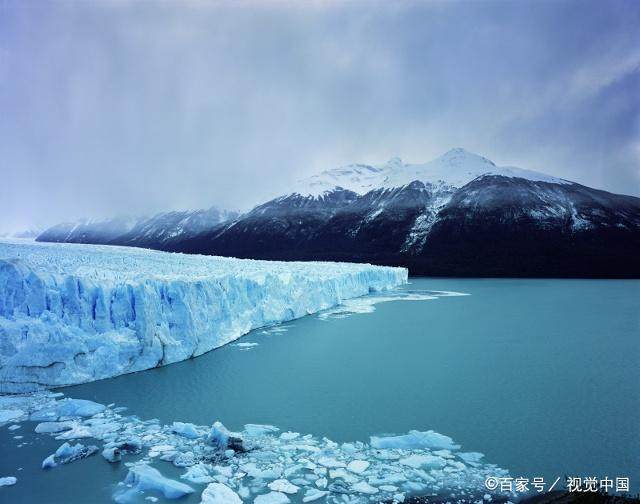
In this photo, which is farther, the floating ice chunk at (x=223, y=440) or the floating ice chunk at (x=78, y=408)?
the floating ice chunk at (x=78, y=408)

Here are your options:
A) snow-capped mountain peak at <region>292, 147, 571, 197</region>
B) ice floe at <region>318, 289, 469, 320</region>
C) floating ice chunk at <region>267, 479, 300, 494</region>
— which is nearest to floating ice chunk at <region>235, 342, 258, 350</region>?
ice floe at <region>318, 289, 469, 320</region>

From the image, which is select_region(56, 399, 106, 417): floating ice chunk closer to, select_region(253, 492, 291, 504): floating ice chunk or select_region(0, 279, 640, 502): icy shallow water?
select_region(0, 279, 640, 502): icy shallow water

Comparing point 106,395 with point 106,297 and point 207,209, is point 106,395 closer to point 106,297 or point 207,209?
point 106,297

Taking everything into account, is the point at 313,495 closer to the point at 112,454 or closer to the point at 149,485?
the point at 149,485

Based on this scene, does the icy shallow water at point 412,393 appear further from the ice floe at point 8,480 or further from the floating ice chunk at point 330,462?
the floating ice chunk at point 330,462

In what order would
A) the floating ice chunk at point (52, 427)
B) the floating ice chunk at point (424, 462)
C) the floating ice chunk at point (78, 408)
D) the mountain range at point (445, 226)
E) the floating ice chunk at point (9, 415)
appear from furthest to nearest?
the mountain range at point (445, 226), the floating ice chunk at point (78, 408), the floating ice chunk at point (9, 415), the floating ice chunk at point (52, 427), the floating ice chunk at point (424, 462)

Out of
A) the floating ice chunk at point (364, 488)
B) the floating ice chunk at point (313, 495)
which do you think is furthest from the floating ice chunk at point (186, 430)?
the floating ice chunk at point (364, 488)
